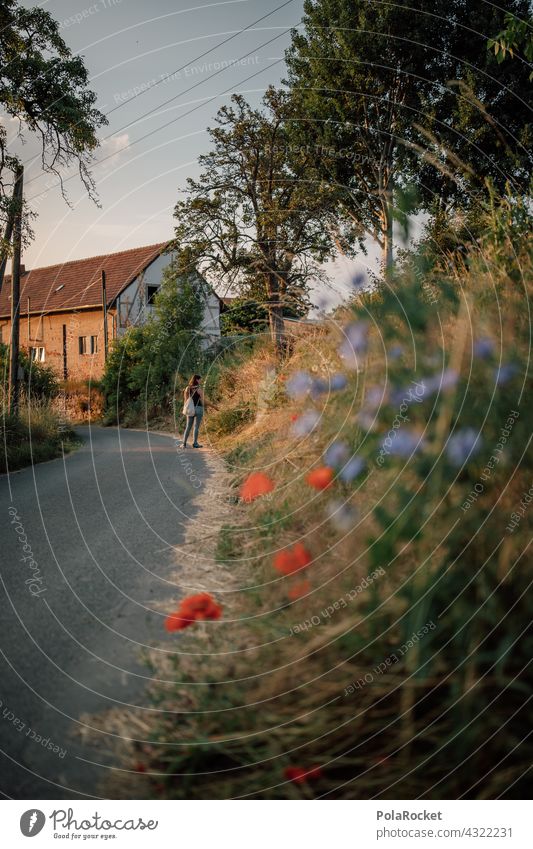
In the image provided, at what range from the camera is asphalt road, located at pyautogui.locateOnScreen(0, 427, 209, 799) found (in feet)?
6.67

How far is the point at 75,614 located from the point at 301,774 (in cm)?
226

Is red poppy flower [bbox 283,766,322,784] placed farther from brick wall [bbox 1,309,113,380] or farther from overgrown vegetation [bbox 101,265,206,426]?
brick wall [bbox 1,309,113,380]

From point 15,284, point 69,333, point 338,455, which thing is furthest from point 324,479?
point 69,333

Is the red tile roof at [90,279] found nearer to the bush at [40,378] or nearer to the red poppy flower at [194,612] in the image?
the bush at [40,378]

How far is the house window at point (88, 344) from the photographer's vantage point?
32094 mm

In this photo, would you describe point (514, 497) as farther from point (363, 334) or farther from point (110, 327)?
point (110, 327)

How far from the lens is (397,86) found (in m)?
13.1

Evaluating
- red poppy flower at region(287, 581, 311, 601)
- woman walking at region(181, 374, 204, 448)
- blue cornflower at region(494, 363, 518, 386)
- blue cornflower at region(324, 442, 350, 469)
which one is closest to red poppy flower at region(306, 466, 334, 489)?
blue cornflower at region(324, 442, 350, 469)

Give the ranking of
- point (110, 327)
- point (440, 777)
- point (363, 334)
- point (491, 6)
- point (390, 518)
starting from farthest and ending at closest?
point (110, 327) → point (491, 6) → point (363, 334) → point (390, 518) → point (440, 777)

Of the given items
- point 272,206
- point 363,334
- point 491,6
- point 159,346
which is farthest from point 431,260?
point 159,346

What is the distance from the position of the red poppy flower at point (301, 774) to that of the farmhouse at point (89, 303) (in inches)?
940

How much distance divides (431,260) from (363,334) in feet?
4.54

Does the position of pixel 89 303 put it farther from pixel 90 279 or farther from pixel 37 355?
pixel 37 355
